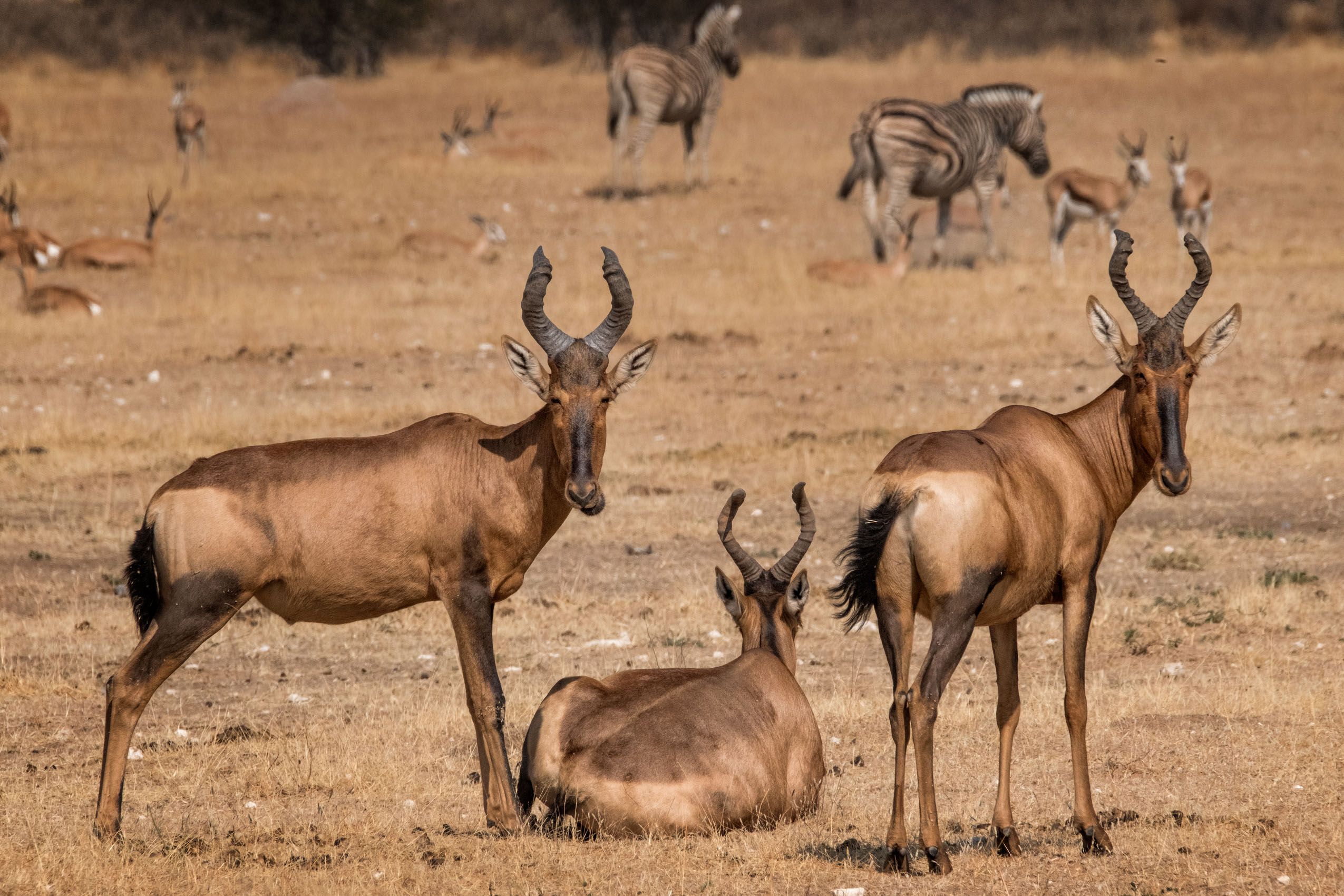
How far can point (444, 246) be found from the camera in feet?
82.3

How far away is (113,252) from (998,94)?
14206 mm

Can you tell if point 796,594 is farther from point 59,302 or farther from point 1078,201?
point 1078,201

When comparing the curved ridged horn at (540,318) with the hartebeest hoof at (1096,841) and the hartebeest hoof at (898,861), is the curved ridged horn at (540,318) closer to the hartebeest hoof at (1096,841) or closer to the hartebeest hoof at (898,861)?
the hartebeest hoof at (898,861)

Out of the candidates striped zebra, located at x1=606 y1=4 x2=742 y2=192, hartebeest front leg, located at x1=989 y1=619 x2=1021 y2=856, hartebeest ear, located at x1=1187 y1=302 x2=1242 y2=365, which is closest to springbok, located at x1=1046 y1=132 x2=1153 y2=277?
striped zebra, located at x1=606 y1=4 x2=742 y2=192

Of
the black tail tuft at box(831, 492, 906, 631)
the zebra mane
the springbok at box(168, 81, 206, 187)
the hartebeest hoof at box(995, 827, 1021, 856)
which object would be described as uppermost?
the zebra mane

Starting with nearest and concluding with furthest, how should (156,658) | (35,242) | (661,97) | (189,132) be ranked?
(156,658), (35,242), (661,97), (189,132)

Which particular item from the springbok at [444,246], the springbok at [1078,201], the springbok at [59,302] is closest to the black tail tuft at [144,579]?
the springbok at [59,302]

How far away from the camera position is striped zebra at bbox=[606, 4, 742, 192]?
1162 inches

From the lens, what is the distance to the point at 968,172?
25.9 meters

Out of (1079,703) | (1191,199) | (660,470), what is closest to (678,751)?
(1079,703)

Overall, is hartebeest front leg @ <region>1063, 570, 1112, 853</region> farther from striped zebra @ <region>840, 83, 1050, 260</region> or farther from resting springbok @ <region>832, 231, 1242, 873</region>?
striped zebra @ <region>840, 83, 1050, 260</region>

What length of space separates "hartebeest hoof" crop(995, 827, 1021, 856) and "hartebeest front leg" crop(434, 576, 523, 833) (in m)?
1.99

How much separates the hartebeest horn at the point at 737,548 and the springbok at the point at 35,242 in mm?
17121

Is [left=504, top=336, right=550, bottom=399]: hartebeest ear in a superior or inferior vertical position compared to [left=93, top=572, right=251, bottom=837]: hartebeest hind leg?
superior
